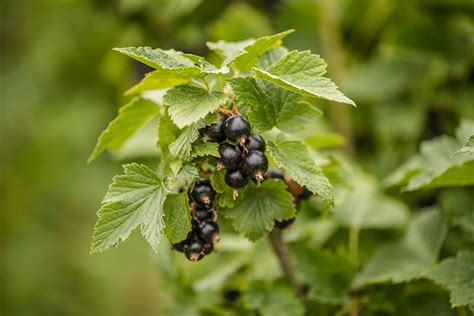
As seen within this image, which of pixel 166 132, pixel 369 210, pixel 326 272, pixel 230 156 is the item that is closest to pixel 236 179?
pixel 230 156

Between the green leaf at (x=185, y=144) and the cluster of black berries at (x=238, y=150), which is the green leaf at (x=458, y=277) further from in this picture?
the green leaf at (x=185, y=144)

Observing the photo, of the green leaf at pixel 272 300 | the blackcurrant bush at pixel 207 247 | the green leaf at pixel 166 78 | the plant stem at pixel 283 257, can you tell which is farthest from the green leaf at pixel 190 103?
the green leaf at pixel 272 300

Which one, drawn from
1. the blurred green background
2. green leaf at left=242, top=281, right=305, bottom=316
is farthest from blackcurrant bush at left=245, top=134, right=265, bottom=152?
the blurred green background

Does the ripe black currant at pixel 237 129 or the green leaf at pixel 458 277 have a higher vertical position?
the ripe black currant at pixel 237 129

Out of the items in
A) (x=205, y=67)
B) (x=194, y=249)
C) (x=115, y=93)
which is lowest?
(x=194, y=249)

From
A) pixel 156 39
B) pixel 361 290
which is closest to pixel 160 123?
pixel 361 290

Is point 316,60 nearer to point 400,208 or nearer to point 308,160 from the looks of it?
point 308,160

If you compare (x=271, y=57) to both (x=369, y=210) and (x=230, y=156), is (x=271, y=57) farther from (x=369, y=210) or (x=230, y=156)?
(x=369, y=210)
